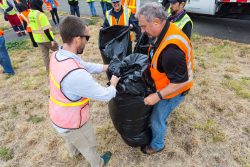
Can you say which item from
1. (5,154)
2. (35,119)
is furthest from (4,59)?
Result: (5,154)

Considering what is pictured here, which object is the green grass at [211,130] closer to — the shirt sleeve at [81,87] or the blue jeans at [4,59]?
the shirt sleeve at [81,87]

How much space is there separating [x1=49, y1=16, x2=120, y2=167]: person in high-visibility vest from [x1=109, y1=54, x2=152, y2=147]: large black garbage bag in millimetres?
121

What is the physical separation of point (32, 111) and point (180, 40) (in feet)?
9.07

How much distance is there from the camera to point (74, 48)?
1.56 meters

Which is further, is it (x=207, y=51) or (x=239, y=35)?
(x=239, y=35)

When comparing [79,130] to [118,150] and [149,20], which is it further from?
[149,20]

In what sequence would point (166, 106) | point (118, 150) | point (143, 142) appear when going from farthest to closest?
point (118, 150) → point (143, 142) → point (166, 106)

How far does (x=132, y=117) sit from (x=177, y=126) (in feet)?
3.48

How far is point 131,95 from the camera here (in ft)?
6.10

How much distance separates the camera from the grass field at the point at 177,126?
8.00 feet

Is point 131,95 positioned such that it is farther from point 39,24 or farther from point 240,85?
point 39,24

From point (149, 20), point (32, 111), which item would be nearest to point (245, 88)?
point (149, 20)

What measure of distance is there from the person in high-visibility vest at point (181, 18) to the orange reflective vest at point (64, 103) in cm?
164

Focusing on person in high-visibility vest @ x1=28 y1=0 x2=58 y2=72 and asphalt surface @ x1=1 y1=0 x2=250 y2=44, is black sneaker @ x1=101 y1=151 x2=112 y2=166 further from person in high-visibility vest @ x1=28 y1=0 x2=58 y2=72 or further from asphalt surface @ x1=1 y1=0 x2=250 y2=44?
asphalt surface @ x1=1 y1=0 x2=250 y2=44
